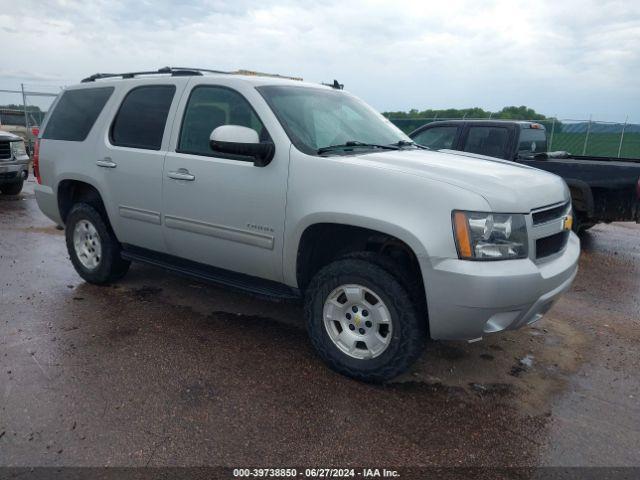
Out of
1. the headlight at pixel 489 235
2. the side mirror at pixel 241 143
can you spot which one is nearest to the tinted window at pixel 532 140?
the headlight at pixel 489 235

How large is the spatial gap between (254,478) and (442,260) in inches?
58.7

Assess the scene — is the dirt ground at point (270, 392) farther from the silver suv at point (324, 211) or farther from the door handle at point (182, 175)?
the door handle at point (182, 175)

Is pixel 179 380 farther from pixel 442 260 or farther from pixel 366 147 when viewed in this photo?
pixel 366 147

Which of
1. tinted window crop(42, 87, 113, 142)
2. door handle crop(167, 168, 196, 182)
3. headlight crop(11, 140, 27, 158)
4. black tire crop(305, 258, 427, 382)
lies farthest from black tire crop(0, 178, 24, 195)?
black tire crop(305, 258, 427, 382)

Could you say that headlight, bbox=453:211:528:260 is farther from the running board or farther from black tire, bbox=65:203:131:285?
black tire, bbox=65:203:131:285

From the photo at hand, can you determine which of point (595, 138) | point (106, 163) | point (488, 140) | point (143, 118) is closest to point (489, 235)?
point (143, 118)

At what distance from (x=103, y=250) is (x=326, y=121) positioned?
249 centimetres

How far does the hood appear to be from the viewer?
9.90 feet

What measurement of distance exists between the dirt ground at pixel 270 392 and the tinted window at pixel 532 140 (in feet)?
9.79

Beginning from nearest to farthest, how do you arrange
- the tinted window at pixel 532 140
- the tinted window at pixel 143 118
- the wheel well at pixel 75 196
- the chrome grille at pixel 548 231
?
the chrome grille at pixel 548 231 < the tinted window at pixel 143 118 < the wheel well at pixel 75 196 < the tinted window at pixel 532 140

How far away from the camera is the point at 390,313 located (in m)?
3.18

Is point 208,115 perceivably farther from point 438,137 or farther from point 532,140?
point 532,140

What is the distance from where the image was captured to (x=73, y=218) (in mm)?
5094

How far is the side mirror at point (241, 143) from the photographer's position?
3.44 m
